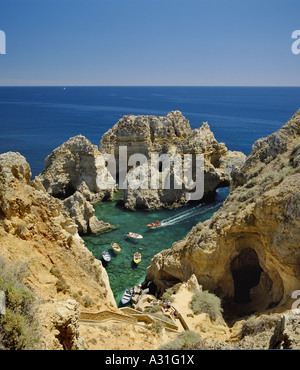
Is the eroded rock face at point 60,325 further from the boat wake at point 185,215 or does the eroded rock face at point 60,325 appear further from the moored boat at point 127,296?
the boat wake at point 185,215

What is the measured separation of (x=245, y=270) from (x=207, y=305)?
4.95m

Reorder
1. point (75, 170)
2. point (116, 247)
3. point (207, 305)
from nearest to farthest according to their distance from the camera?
point (207, 305), point (116, 247), point (75, 170)

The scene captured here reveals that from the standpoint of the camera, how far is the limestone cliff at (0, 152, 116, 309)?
9625 mm

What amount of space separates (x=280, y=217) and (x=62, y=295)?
10755 millimetres

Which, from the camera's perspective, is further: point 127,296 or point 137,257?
point 137,257

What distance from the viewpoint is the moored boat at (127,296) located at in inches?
811

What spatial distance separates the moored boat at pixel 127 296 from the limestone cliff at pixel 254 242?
1.81 meters

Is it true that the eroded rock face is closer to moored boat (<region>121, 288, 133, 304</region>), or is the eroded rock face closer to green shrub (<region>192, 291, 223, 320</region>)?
green shrub (<region>192, 291, 223, 320</region>)

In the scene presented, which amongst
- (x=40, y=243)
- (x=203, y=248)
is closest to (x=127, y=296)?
(x=203, y=248)

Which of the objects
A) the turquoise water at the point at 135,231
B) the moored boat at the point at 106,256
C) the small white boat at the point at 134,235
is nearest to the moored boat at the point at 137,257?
the turquoise water at the point at 135,231

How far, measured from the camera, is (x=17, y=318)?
5.87m

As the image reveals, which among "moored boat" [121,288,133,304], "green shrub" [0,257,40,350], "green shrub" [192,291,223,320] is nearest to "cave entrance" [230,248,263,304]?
"green shrub" [192,291,223,320]

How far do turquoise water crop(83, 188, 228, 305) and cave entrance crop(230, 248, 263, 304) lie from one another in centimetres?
741

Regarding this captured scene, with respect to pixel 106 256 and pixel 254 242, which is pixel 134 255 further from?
pixel 254 242
